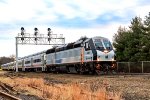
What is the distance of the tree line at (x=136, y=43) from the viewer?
51.8 m

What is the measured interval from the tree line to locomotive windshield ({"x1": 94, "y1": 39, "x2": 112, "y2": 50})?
13.2 m

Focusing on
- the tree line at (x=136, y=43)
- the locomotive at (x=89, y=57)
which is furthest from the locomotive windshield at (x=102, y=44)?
the tree line at (x=136, y=43)

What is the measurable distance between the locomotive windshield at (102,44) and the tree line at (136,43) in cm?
1324

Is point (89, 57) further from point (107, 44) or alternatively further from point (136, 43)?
point (136, 43)

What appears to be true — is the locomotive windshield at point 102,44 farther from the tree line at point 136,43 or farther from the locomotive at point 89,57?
the tree line at point 136,43

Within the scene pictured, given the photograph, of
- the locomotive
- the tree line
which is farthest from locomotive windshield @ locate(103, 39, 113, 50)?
the tree line

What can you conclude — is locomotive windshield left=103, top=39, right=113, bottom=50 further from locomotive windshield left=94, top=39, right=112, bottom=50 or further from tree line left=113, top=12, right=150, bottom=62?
tree line left=113, top=12, right=150, bottom=62

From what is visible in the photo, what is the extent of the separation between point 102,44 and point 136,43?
56.1 feet

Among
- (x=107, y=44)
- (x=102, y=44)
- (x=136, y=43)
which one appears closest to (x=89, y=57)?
(x=102, y=44)

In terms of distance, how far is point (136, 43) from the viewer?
55.0 meters

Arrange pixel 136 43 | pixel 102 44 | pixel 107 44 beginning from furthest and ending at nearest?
pixel 136 43 → pixel 107 44 → pixel 102 44

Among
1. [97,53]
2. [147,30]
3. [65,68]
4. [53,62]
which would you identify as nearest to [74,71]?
[65,68]

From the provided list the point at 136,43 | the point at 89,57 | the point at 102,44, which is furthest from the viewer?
the point at 136,43

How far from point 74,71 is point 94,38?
6.10 metres
